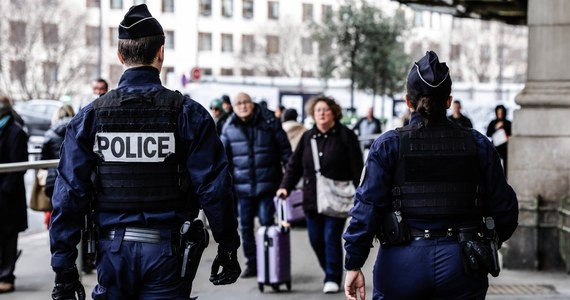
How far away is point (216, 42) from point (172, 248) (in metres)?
85.4

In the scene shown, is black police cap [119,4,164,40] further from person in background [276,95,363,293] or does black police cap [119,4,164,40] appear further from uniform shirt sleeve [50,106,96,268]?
person in background [276,95,363,293]

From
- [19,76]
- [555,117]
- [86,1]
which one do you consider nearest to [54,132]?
[555,117]

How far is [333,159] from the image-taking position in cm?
910

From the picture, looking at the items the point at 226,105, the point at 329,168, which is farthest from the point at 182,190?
the point at 226,105

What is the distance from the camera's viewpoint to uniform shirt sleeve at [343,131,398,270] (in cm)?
472


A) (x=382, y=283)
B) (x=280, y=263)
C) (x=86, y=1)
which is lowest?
(x=280, y=263)

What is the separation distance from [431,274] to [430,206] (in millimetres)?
323

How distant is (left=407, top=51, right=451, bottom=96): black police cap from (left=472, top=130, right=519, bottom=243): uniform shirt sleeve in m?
0.30

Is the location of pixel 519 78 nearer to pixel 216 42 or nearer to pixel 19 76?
pixel 216 42

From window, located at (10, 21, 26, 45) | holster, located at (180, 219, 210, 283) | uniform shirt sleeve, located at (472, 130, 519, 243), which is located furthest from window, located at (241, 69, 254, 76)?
holster, located at (180, 219, 210, 283)

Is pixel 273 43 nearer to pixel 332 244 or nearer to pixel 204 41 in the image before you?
pixel 204 41

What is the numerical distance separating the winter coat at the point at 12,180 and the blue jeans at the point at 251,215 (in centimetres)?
225

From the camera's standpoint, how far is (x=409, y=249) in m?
4.66

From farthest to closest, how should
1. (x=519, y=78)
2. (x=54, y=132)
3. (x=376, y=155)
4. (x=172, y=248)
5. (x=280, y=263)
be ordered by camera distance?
(x=519, y=78), (x=54, y=132), (x=280, y=263), (x=376, y=155), (x=172, y=248)
